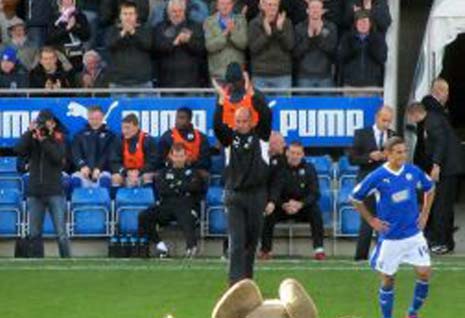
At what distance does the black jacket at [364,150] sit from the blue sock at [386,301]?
16.2 feet

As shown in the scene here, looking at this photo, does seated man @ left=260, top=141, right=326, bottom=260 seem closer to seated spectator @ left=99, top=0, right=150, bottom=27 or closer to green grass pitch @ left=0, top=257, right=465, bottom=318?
green grass pitch @ left=0, top=257, right=465, bottom=318

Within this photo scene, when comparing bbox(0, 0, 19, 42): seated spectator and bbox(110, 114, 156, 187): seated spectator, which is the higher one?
bbox(0, 0, 19, 42): seated spectator

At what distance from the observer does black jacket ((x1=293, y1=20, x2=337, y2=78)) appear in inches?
782

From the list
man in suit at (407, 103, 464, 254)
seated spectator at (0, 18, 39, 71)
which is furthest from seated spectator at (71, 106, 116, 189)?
man in suit at (407, 103, 464, 254)

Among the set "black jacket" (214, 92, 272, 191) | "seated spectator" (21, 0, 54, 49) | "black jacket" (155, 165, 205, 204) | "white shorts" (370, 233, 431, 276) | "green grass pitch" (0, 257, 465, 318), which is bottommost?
"green grass pitch" (0, 257, 465, 318)

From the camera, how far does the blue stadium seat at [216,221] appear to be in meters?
19.4

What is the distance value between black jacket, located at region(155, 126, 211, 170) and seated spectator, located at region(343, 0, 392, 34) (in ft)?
8.19

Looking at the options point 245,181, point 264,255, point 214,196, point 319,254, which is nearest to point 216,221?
point 214,196

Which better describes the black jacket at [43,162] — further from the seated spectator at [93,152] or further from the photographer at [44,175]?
the seated spectator at [93,152]

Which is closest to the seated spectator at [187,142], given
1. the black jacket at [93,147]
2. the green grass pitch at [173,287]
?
the black jacket at [93,147]

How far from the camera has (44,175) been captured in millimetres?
18828

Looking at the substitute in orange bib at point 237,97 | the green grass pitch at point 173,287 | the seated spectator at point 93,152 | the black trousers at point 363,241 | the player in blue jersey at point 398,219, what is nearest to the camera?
the player in blue jersey at point 398,219

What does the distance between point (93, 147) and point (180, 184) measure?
1320 millimetres

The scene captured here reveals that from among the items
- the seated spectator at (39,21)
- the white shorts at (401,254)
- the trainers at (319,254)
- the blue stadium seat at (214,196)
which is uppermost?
the seated spectator at (39,21)
